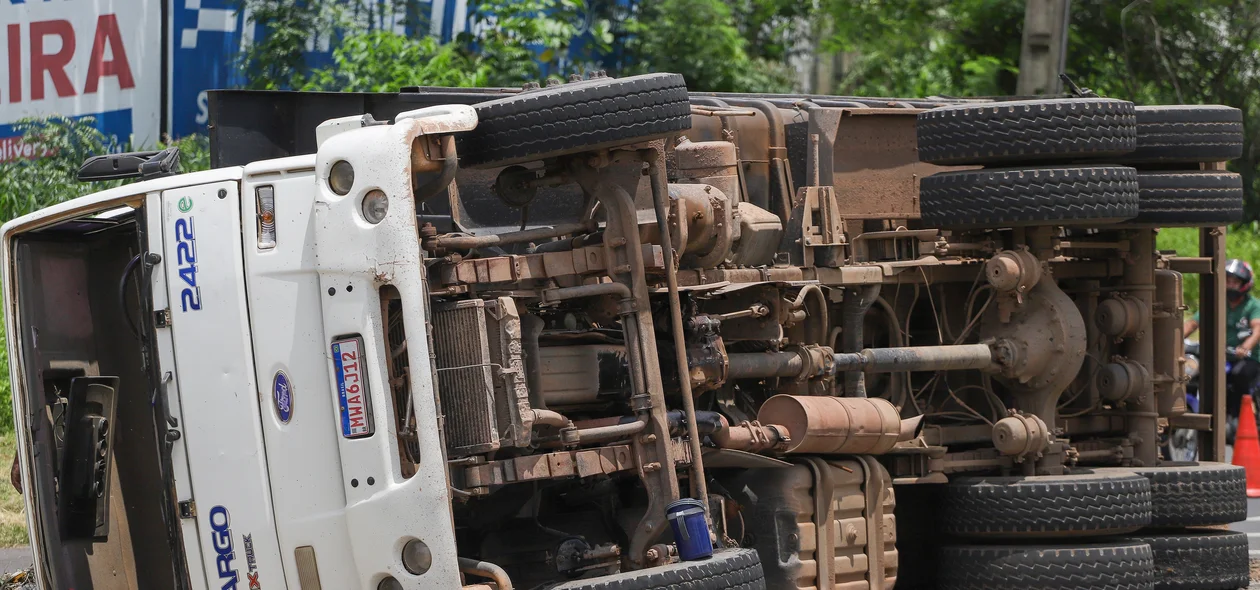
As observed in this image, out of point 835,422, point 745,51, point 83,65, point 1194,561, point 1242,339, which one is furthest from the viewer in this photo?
point 745,51

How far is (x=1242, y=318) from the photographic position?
497 inches

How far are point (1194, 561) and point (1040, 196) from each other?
2042mm

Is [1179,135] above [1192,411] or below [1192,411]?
above

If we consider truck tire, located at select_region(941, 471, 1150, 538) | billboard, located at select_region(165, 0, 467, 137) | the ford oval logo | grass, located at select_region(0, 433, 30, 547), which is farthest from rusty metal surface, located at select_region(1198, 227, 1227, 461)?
billboard, located at select_region(165, 0, 467, 137)

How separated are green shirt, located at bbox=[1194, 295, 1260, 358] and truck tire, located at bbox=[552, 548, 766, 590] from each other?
8.60m

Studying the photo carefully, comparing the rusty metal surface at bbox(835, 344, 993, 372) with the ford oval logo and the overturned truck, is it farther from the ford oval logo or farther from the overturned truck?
the ford oval logo

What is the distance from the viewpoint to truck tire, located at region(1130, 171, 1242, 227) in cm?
735

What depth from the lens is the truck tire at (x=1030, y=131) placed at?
21.7ft

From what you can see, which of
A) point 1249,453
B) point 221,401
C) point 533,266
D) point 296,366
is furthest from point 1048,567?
point 1249,453

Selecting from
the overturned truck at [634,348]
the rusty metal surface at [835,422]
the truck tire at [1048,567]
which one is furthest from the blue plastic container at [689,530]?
the truck tire at [1048,567]

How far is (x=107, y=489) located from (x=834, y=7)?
13.5m

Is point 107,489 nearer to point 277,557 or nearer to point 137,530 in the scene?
point 137,530

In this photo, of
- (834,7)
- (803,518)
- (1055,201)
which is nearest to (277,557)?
(803,518)

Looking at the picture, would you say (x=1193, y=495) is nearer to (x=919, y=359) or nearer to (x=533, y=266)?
(x=919, y=359)
